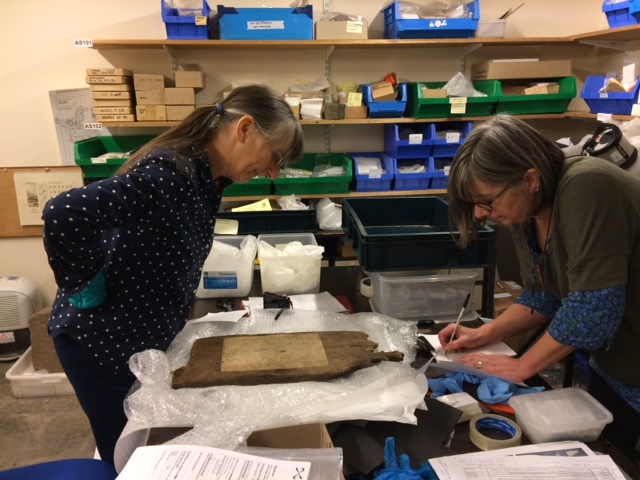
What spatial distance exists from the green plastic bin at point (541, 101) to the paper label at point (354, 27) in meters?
0.94

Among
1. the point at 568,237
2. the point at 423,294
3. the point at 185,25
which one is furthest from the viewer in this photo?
the point at 185,25

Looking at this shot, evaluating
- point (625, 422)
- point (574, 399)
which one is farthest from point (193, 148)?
point (625, 422)

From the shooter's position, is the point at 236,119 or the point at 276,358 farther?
the point at 236,119

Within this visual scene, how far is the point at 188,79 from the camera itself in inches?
110

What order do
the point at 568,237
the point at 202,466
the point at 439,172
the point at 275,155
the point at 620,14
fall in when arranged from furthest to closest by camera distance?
the point at 439,172 < the point at 620,14 < the point at 275,155 < the point at 568,237 < the point at 202,466

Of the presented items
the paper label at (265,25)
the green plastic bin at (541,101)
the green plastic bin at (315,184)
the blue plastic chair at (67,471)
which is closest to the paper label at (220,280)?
the blue plastic chair at (67,471)

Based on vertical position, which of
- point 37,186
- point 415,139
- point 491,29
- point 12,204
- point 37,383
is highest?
point 491,29

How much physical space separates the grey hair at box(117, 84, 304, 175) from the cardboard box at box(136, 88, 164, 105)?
175cm

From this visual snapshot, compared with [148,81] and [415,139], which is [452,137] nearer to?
[415,139]

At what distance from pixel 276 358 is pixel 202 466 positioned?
0.34 metres

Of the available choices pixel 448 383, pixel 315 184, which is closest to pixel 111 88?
pixel 315 184

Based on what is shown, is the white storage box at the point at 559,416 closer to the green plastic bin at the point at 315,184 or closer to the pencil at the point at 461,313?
the pencil at the point at 461,313

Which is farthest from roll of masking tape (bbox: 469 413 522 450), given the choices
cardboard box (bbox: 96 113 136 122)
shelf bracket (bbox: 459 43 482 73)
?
shelf bracket (bbox: 459 43 482 73)

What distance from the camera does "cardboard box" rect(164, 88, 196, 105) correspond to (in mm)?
2799
